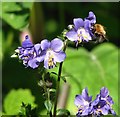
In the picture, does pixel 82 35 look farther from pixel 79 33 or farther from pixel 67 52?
pixel 67 52

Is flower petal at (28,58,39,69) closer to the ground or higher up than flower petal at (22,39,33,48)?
closer to the ground

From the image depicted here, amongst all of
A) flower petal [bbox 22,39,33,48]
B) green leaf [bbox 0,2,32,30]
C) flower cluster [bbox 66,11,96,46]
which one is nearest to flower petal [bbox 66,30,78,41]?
flower cluster [bbox 66,11,96,46]

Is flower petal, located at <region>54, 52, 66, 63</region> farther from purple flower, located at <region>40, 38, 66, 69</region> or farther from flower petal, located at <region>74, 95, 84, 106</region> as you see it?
flower petal, located at <region>74, 95, 84, 106</region>

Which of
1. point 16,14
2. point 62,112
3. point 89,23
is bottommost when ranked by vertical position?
point 62,112

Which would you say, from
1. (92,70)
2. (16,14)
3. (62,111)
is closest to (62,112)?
(62,111)

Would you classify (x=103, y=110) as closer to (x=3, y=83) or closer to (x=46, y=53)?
(x=46, y=53)

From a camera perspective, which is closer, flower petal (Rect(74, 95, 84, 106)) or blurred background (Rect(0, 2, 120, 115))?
flower petal (Rect(74, 95, 84, 106))
